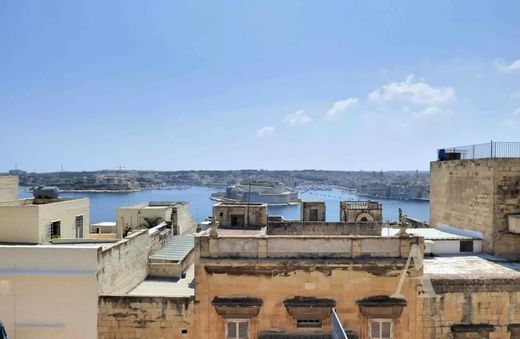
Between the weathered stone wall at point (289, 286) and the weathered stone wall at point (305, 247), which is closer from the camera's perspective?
the weathered stone wall at point (289, 286)

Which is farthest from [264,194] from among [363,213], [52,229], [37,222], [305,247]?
[305,247]

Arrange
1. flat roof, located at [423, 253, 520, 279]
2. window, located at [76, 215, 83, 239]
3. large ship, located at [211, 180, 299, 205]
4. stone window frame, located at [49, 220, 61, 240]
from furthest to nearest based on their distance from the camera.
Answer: large ship, located at [211, 180, 299, 205], window, located at [76, 215, 83, 239], stone window frame, located at [49, 220, 61, 240], flat roof, located at [423, 253, 520, 279]

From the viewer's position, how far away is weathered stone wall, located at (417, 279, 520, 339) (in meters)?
12.6

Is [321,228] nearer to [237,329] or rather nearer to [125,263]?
[237,329]

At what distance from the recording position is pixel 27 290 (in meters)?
12.8

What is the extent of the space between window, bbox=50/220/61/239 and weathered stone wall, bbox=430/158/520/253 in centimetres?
1835

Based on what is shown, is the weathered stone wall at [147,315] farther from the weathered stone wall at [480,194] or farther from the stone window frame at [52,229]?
the weathered stone wall at [480,194]

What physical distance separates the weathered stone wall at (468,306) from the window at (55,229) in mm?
14905

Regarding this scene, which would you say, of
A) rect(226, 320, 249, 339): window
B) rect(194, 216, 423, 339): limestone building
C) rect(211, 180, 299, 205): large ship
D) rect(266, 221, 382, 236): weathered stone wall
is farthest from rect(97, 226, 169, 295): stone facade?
rect(211, 180, 299, 205): large ship

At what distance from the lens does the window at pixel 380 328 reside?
1252cm

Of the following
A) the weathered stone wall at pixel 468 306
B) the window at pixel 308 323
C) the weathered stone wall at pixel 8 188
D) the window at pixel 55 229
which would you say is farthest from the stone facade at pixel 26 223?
the weathered stone wall at pixel 468 306

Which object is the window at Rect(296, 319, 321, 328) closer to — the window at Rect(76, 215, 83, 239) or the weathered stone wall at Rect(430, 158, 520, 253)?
the weathered stone wall at Rect(430, 158, 520, 253)

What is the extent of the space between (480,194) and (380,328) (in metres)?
7.91

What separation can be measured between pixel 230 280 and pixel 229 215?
464 cm
